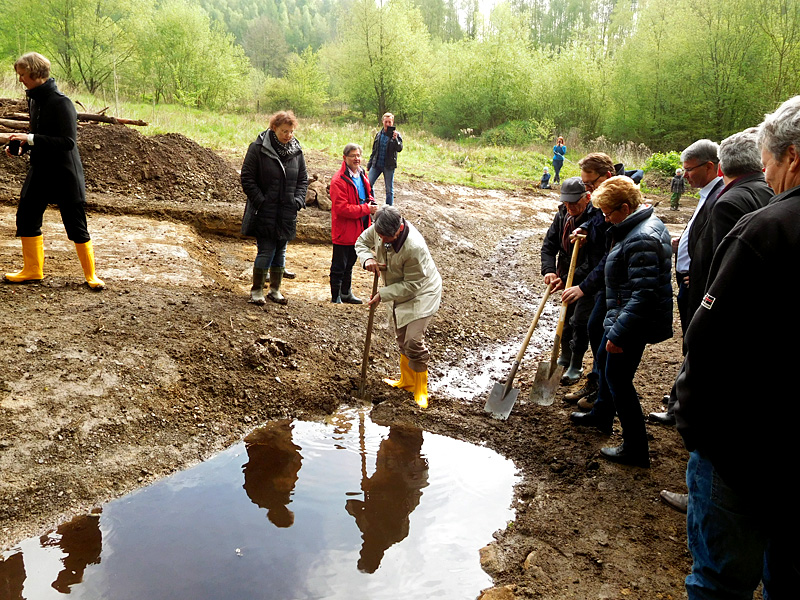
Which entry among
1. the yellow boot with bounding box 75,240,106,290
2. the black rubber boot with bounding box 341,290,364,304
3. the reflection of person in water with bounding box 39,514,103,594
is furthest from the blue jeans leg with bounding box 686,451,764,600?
the yellow boot with bounding box 75,240,106,290

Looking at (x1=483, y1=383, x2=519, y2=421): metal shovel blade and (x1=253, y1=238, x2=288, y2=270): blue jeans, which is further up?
(x1=253, y1=238, x2=288, y2=270): blue jeans

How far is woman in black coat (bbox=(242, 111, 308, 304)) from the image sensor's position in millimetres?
5676

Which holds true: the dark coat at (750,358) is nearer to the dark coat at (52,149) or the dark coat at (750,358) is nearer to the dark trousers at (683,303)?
the dark trousers at (683,303)

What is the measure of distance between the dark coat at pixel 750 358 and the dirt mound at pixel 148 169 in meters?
10.2

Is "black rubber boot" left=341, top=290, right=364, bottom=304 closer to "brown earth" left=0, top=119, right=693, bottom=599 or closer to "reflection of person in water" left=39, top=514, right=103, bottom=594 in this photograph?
"brown earth" left=0, top=119, right=693, bottom=599

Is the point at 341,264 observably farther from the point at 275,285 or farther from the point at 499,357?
the point at 499,357

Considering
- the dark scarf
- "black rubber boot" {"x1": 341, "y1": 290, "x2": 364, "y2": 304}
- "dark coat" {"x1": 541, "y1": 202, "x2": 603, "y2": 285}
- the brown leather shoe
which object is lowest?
the brown leather shoe

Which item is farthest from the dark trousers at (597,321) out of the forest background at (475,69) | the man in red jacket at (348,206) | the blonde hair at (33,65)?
the forest background at (475,69)

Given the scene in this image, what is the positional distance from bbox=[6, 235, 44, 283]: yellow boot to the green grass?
9.47 m

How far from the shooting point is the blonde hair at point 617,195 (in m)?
3.72

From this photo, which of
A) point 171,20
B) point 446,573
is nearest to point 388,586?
point 446,573

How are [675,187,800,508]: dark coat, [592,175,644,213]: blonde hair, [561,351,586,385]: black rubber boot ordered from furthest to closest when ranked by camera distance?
[561,351,586,385]: black rubber boot, [592,175,644,213]: blonde hair, [675,187,800,508]: dark coat

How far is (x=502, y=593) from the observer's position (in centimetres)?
302

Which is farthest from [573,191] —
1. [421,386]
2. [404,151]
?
[404,151]
